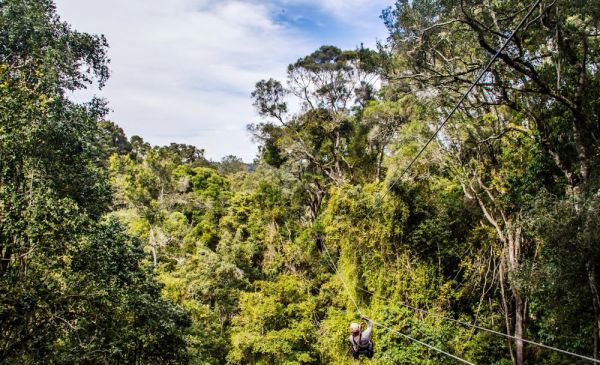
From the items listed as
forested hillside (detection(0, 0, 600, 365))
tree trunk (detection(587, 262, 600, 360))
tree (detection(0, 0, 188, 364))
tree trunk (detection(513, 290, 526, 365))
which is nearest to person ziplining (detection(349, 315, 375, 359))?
forested hillside (detection(0, 0, 600, 365))

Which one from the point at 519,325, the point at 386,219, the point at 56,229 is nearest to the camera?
the point at 56,229

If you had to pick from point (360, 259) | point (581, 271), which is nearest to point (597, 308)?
point (581, 271)

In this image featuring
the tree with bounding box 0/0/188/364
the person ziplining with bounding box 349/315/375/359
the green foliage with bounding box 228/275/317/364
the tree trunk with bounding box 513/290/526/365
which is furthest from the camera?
the green foliage with bounding box 228/275/317/364

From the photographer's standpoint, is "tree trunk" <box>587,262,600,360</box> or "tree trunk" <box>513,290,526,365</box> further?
"tree trunk" <box>513,290,526,365</box>

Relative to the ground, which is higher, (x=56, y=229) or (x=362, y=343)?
(x=56, y=229)

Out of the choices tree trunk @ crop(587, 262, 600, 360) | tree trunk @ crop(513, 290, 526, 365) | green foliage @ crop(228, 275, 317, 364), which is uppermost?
tree trunk @ crop(587, 262, 600, 360)

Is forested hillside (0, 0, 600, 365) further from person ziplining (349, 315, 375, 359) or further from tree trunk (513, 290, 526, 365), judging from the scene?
person ziplining (349, 315, 375, 359)

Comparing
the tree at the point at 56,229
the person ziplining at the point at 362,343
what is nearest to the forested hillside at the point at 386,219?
the tree at the point at 56,229

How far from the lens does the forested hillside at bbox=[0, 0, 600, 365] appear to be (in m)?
6.78

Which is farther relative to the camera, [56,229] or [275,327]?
[275,327]

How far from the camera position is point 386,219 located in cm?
1277

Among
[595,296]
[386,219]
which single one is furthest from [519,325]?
[386,219]

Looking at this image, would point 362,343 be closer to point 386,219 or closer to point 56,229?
point 56,229

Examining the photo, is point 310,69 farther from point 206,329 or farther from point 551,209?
point 551,209
